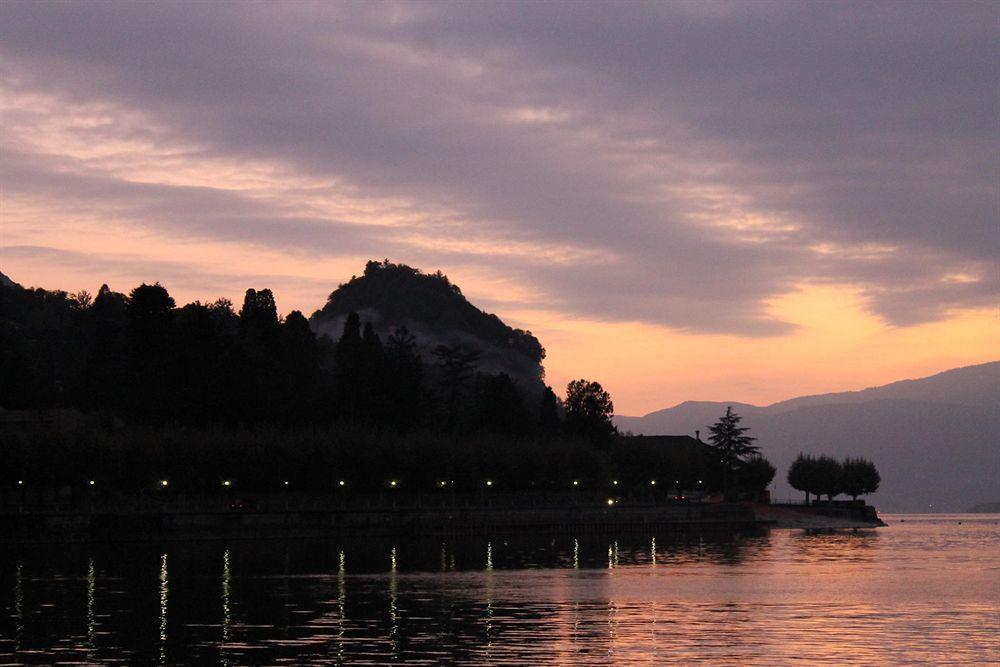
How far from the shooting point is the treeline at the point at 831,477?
605 ft

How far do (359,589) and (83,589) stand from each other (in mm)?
10949

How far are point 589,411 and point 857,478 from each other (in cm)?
3528

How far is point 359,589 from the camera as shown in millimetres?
59188

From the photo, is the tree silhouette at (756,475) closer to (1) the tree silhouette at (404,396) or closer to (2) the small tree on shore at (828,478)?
(2) the small tree on shore at (828,478)

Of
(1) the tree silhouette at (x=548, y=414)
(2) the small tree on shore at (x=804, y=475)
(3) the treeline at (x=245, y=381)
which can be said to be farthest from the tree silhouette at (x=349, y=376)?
(2) the small tree on shore at (x=804, y=475)

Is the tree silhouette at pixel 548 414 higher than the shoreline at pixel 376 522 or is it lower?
higher

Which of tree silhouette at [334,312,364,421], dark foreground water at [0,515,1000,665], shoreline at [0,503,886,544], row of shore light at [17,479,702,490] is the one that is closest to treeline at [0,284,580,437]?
tree silhouette at [334,312,364,421]

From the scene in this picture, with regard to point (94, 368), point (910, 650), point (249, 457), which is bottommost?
point (910, 650)

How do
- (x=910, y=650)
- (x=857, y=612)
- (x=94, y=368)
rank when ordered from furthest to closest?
1. (x=94, y=368)
2. (x=857, y=612)
3. (x=910, y=650)

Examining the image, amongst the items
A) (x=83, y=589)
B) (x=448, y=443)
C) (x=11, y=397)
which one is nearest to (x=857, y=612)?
(x=83, y=589)

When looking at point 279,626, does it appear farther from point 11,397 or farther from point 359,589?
point 11,397

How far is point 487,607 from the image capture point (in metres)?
50.8

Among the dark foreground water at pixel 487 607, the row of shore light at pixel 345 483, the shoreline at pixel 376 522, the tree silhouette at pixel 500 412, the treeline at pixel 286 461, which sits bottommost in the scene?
the dark foreground water at pixel 487 607

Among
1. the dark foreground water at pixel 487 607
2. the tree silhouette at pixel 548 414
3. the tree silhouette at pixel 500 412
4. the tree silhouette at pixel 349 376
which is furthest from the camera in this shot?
the tree silhouette at pixel 548 414
